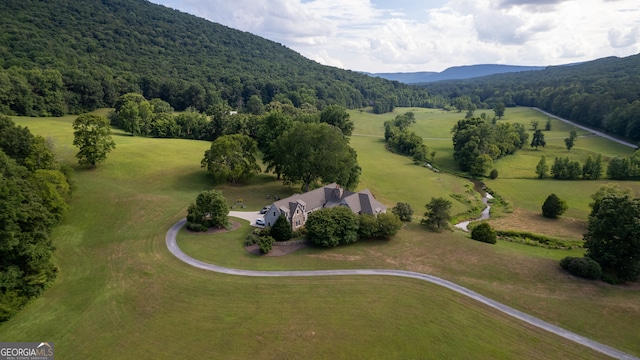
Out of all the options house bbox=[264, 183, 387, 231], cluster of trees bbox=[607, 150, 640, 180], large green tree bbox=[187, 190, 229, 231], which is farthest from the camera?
cluster of trees bbox=[607, 150, 640, 180]

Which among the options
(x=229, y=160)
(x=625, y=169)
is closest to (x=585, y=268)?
(x=229, y=160)

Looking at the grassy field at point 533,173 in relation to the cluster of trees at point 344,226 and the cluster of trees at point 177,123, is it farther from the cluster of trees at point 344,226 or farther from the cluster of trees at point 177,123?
the cluster of trees at point 177,123

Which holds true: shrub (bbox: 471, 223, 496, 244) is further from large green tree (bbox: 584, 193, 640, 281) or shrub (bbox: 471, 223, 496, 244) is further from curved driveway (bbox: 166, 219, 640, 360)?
curved driveway (bbox: 166, 219, 640, 360)

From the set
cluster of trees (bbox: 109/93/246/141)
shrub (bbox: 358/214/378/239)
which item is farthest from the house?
cluster of trees (bbox: 109/93/246/141)

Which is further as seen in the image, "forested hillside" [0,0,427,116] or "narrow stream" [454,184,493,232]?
"forested hillside" [0,0,427,116]

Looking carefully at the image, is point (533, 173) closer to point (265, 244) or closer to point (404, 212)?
point (404, 212)

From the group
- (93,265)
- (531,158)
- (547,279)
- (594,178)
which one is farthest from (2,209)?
(531,158)
